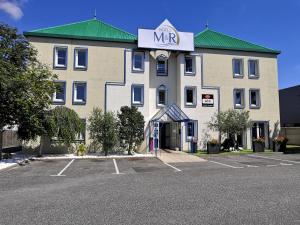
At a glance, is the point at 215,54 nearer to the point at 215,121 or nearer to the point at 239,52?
the point at 239,52

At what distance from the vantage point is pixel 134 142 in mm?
23234

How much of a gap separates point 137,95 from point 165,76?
3312mm

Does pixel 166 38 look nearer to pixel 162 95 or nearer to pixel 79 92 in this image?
pixel 162 95

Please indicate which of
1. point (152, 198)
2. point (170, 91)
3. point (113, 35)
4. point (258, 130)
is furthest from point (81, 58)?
point (152, 198)

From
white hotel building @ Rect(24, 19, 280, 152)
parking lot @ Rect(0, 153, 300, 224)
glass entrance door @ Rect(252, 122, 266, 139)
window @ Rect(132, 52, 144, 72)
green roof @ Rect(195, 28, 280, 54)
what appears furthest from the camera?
glass entrance door @ Rect(252, 122, 266, 139)

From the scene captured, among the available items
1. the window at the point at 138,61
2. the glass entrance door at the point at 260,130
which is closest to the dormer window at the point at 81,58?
the window at the point at 138,61

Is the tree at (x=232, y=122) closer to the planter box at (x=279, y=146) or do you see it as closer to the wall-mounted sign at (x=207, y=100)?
the wall-mounted sign at (x=207, y=100)

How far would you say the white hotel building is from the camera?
25.0m

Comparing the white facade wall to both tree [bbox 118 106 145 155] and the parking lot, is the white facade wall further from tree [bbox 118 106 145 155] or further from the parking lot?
the parking lot

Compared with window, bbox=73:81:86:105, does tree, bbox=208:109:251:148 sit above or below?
below

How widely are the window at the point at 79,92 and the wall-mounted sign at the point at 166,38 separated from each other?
5988 mm

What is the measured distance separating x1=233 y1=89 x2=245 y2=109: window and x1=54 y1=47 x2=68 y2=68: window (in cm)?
1567

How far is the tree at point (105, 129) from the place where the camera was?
2241cm

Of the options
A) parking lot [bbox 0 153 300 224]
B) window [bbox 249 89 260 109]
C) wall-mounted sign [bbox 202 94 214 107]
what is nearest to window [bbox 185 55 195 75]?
wall-mounted sign [bbox 202 94 214 107]
